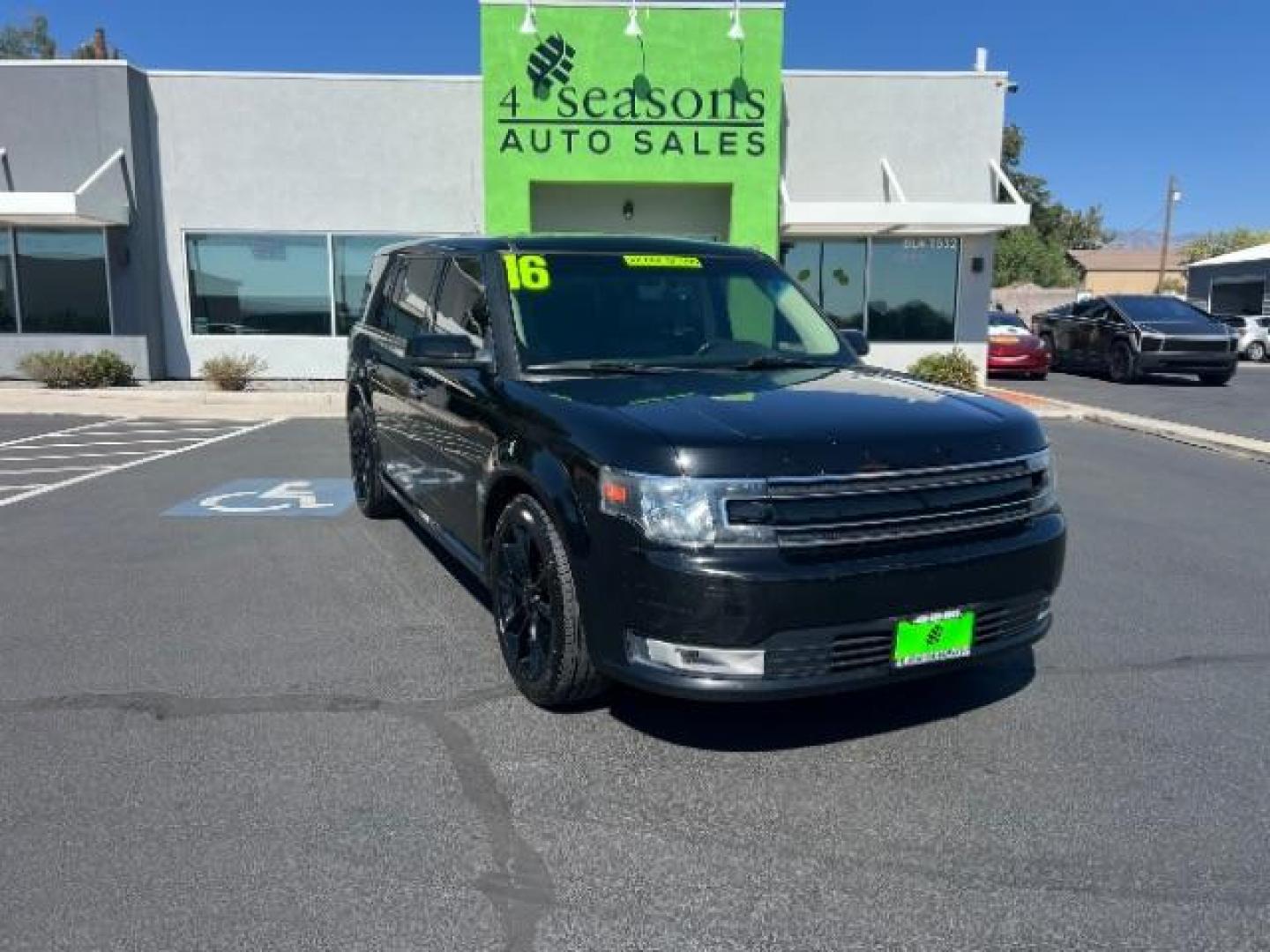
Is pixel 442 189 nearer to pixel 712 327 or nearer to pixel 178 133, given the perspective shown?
pixel 178 133

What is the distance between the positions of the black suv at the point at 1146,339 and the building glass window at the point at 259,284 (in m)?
15.6

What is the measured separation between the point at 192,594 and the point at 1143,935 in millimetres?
4876

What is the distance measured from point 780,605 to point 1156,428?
471 inches


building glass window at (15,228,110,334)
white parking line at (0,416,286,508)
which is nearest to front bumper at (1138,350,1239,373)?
white parking line at (0,416,286,508)

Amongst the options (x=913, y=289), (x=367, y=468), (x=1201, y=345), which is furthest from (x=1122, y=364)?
(x=367, y=468)

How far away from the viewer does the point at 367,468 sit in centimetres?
730

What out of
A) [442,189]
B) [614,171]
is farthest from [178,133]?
[614,171]

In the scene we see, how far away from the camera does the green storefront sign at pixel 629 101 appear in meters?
16.1

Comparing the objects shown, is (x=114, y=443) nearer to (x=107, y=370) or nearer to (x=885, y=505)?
(x=107, y=370)

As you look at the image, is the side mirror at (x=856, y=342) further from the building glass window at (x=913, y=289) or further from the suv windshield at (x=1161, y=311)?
the suv windshield at (x=1161, y=311)

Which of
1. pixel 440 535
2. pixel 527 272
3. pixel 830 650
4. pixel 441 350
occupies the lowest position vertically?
pixel 440 535

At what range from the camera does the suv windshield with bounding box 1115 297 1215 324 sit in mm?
19859

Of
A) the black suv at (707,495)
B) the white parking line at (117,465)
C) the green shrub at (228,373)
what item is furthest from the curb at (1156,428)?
the green shrub at (228,373)

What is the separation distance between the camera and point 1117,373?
20.5 m
